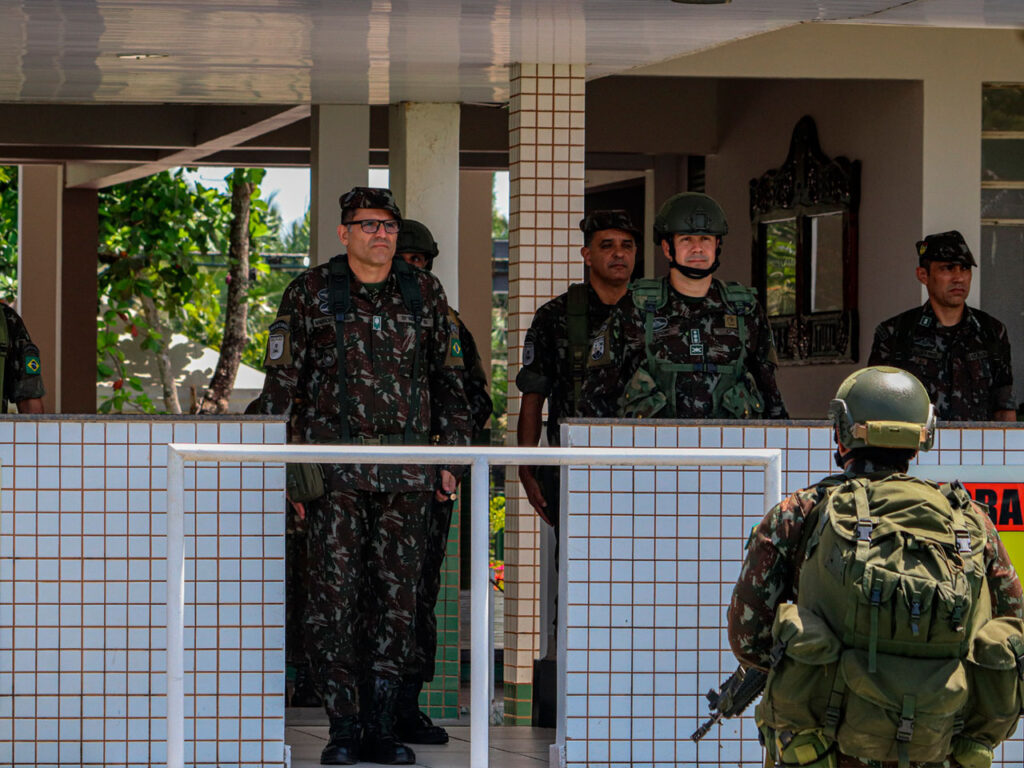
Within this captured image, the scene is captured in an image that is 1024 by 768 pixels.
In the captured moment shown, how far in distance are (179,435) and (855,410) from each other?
2.31 metres

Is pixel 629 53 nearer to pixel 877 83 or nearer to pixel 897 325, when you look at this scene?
pixel 897 325

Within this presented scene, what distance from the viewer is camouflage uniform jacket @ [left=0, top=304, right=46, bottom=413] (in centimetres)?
721

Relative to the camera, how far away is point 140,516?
538 cm

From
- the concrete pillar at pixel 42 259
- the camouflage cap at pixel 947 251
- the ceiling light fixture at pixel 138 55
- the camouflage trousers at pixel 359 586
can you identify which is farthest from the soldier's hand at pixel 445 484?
the concrete pillar at pixel 42 259

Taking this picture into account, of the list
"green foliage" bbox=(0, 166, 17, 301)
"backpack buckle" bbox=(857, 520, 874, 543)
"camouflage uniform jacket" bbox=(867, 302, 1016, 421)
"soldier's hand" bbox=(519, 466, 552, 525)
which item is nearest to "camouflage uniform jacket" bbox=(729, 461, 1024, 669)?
"backpack buckle" bbox=(857, 520, 874, 543)

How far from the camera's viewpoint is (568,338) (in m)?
6.58

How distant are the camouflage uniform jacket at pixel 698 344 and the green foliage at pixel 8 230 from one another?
15.0 metres

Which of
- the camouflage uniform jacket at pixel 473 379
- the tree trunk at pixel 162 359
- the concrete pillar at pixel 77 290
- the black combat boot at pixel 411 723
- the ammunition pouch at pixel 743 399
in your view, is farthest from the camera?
the tree trunk at pixel 162 359

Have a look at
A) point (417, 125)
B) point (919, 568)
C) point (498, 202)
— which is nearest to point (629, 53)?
point (417, 125)

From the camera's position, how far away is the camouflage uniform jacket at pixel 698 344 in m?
5.85

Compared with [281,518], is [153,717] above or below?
below

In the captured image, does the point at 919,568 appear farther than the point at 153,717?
No

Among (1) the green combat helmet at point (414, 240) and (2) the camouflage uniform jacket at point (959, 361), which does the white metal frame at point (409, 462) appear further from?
(2) the camouflage uniform jacket at point (959, 361)

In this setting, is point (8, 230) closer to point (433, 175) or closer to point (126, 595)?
point (433, 175)
